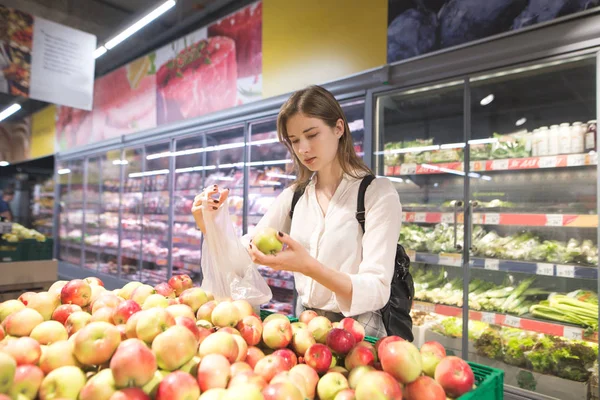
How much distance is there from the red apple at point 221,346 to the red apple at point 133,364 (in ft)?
0.57

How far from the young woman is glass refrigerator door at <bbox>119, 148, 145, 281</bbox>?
198 inches

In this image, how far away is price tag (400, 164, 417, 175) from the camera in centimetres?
332

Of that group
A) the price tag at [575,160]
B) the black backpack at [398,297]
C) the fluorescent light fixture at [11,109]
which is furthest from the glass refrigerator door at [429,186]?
the fluorescent light fixture at [11,109]

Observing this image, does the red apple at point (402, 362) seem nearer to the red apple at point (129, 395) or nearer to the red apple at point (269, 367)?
the red apple at point (269, 367)

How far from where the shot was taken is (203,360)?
96cm

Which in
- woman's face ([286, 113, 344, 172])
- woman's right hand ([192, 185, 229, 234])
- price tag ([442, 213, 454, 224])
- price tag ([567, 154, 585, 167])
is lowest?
price tag ([442, 213, 454, 224])

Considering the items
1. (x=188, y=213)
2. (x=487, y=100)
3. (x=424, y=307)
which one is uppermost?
(x=487, y=100)

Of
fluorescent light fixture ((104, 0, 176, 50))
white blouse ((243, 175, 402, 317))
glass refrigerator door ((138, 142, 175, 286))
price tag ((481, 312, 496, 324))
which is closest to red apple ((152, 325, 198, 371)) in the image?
white blouse ((243, 175, 402, 317))

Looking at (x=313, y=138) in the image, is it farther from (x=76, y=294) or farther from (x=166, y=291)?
(x=76, y=294)

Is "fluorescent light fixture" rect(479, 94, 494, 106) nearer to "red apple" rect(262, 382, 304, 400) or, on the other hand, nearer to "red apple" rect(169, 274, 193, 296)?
"red apple" rect(169, 274, 193, 296)

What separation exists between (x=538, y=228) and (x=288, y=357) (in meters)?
2.77

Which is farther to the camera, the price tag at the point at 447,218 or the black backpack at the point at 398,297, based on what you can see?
the price tag at the point at 447,218

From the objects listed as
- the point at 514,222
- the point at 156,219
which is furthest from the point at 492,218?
the point at 156,219

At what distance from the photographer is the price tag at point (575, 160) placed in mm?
2512
